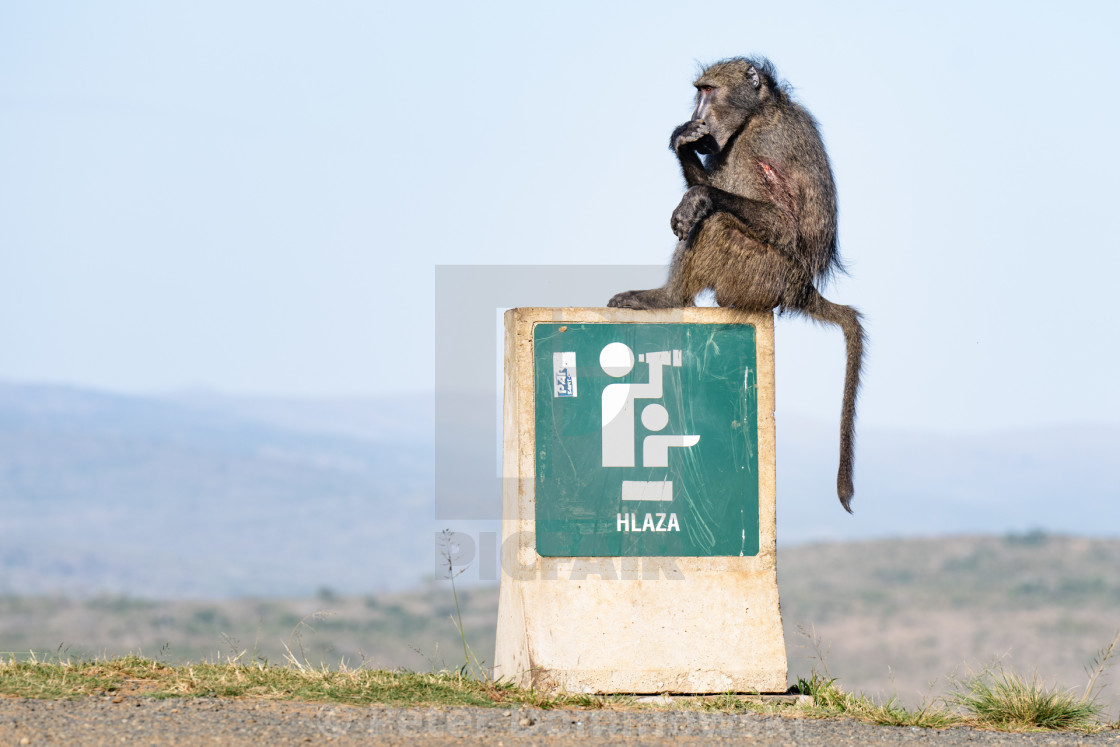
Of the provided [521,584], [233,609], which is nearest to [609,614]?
[521,584]

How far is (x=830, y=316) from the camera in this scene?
7.14 m

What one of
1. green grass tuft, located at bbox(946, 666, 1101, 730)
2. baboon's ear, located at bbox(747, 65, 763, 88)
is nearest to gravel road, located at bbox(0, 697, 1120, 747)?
green grass tuft, located at bbox(946, 666, 1101, 730)

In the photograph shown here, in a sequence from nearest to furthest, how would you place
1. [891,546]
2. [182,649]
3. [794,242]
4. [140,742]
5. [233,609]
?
1. [140,742]
2. [794,242]
3. [182,649]
4. [233,609]
5. [891,546]

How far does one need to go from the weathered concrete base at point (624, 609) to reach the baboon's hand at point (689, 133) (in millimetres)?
1248

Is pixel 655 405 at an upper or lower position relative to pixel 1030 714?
upper

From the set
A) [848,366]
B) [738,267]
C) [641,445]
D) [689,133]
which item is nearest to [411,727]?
[641,445]

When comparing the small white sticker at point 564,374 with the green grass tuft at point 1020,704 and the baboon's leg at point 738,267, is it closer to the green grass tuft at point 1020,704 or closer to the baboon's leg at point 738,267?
the baboon's leg at point 738,267

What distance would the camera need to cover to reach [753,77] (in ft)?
23.3

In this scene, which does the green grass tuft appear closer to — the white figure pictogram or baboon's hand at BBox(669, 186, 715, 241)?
the white figure pictogram

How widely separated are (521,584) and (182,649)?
32454 millimetres

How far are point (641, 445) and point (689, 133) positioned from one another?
193cm

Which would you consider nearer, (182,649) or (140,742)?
(140,742)

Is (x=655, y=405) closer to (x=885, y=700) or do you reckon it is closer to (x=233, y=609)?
Result: (x=885, y=700)

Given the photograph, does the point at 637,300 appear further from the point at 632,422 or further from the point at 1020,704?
the point at 1020,704
